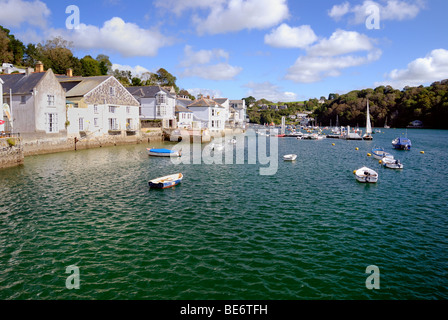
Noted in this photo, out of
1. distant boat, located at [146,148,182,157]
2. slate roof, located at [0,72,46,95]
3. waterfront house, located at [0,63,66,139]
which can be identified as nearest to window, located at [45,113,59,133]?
waterfront house, located at [0,63,66,139]

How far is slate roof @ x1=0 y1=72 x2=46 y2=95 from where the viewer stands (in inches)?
1879

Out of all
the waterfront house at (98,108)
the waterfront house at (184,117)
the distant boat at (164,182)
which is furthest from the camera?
the waterfront house at (184,117)

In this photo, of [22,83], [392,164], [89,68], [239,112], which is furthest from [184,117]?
[239,112]

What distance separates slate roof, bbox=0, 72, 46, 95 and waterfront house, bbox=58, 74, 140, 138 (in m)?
7.04

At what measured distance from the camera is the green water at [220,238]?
13.0 m

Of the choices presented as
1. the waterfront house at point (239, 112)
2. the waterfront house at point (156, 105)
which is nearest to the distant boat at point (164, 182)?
the waterfront house at point (156, 105)

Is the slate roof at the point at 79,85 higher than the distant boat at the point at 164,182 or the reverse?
higher

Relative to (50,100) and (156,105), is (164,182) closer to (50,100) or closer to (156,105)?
(50,100)

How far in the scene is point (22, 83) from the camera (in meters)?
49.6

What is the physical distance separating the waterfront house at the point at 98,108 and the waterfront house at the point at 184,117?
18.5 m

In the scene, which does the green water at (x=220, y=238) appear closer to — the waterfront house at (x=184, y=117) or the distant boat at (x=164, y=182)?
the distant boat at (x=164, y=182)

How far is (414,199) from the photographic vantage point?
2691 centimetres

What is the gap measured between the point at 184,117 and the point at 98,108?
3487 centimetres
